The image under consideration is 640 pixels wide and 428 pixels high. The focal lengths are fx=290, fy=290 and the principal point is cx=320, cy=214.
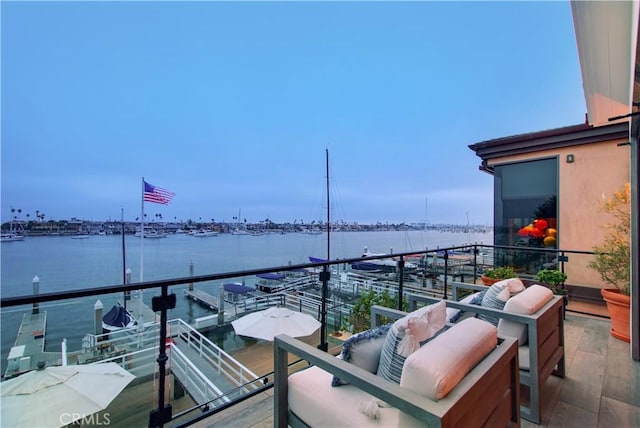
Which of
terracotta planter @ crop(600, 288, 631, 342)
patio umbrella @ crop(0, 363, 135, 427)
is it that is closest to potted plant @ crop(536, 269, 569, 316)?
terracotta planter @ crop(600, 288, 631, 342)

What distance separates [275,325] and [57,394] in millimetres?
3669

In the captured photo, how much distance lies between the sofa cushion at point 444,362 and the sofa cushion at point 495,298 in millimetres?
1009

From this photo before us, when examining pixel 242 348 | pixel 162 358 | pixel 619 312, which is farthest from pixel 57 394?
pixel 619 312

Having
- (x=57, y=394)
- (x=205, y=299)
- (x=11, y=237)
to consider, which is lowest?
(x=205, y=299)

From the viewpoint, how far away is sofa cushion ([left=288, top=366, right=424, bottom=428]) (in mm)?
1154

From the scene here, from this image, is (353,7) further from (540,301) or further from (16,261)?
(16,261)

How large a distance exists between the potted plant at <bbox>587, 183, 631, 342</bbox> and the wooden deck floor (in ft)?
0.79

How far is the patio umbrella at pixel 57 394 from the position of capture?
3051 millimetres

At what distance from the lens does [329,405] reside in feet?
4.23

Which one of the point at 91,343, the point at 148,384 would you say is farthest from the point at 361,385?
the point at 91,343

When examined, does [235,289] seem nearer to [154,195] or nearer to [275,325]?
[154,195]

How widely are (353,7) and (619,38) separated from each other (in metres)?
7.95

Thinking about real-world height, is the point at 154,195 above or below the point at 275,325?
above

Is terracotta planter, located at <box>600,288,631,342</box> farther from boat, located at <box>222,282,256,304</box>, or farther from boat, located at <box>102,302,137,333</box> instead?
boat, located at <box>102,302,137,333</box>
